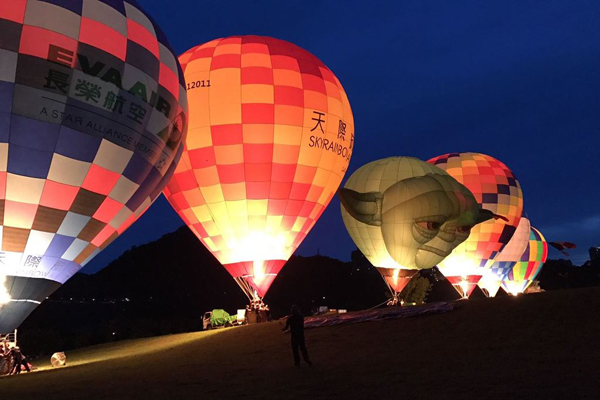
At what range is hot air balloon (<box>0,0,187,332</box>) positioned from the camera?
383 inches

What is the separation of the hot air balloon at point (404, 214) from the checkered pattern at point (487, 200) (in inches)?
209

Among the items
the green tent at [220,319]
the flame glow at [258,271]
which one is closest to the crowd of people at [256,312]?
the flame glow at [258,271]

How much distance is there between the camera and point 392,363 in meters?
8.23

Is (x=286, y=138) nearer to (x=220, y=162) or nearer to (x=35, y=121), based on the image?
(x=220, y=162)

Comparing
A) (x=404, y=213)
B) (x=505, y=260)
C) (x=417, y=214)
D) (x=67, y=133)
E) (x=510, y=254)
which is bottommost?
(x=505, y=260)

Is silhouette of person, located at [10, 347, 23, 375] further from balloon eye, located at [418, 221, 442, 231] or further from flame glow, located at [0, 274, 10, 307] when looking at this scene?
balloon eye, located at [418, 221, 442, 231]

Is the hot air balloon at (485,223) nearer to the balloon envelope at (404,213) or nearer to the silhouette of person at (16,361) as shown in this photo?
the balloon envelope at (404,213)

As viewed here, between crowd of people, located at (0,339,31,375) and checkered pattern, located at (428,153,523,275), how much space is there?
17.7 metres

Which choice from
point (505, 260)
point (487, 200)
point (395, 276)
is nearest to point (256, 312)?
point (395, 276)

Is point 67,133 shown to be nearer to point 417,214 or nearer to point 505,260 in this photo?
point 417,214

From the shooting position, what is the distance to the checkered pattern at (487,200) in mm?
24359

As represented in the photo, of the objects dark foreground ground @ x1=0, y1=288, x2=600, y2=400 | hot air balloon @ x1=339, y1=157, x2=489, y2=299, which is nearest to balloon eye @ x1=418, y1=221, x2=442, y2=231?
hot air balloon @ x1=339, y1=157, x2=489, y2=299

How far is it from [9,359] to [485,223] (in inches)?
757

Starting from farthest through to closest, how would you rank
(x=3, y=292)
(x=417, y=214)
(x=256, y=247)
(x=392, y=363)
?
(x=417, y=214), (x=256, y=247), (x=3, y=292), (x=392, y=363)
